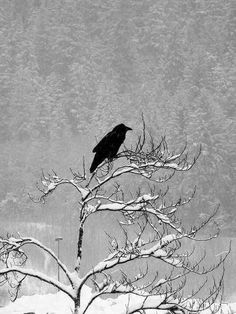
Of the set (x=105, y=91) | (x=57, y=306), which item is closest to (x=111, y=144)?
(x=57, y=306)

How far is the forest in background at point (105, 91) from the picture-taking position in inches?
1692

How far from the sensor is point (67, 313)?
16.8 metres

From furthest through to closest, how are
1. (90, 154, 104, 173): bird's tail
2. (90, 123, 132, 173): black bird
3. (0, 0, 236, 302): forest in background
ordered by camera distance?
(0, 0, 236, 302): forest in background
(90, 154, 104, 173): bird's tail
(90, 123, 132, 173): black bird

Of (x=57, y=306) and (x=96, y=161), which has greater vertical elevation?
(x=57, y=306)

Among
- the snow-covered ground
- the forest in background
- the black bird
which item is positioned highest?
the forest in background

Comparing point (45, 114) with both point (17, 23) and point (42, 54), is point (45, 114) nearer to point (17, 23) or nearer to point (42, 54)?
point (42, 54)

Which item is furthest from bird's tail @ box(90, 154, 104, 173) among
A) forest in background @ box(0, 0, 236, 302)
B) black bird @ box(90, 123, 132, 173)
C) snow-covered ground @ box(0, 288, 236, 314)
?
forest in background @ box(0, 0, 236, 302)

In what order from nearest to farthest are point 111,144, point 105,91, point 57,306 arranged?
point 111,144 < point 57,306 < point 105,91

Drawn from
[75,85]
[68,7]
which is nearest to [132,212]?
[75,85]

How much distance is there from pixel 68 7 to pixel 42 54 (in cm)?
742

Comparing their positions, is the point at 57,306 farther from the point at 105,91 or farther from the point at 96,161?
the point at 105,91

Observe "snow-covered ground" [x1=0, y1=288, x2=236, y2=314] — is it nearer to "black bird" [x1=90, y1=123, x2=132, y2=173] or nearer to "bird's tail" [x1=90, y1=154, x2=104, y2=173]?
"bird's tail" [x1=90, y1=154, x2=104, y2=173]

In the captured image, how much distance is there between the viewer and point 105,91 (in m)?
53.8

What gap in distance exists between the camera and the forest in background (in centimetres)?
4297
